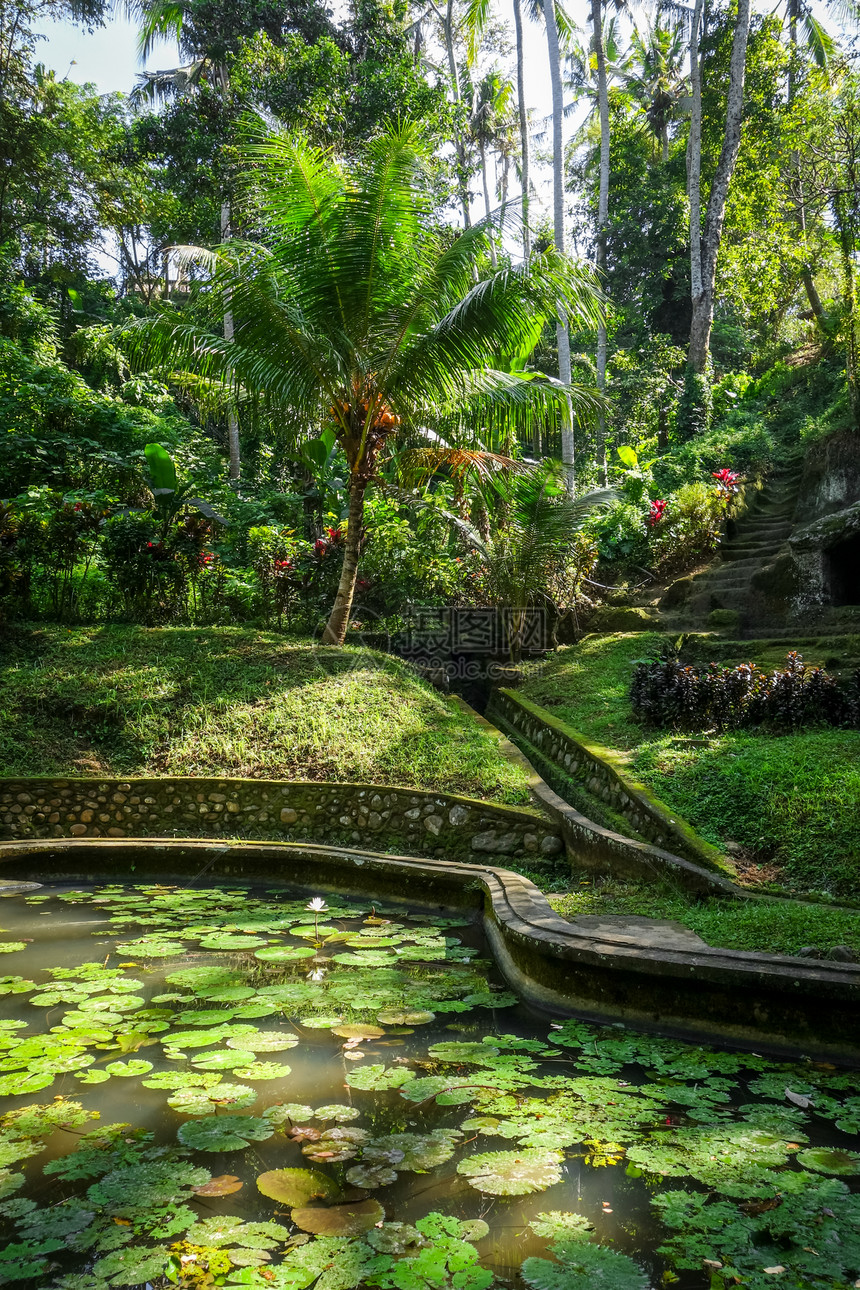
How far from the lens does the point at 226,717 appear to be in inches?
275

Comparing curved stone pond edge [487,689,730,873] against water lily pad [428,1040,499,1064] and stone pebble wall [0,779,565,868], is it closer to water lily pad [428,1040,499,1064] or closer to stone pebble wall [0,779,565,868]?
stone pebble wall [0,779,565,868]

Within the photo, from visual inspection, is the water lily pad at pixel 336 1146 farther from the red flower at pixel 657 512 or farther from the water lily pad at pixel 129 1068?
the red flower at pixel 657 512

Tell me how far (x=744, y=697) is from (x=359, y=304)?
17.4 ft

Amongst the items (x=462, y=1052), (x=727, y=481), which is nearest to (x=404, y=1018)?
(x=462, y=1052)

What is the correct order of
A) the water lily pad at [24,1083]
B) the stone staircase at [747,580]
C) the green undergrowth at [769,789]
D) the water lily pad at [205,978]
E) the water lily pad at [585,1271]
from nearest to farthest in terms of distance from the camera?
1. the water lily pad at [585,1271]
2. the water lily pad at [24,1083]
3. the water lily pad at [205,978]
4. the green undergrowth at [769,789]
5. the stone staircase at [747,580]

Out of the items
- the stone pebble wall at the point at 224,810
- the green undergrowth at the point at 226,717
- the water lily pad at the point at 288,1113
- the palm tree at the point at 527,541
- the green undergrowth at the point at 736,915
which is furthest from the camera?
the palm tree at the point at 527,541

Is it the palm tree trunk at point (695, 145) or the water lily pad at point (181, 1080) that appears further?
the palm tree trunk at point (695, 145)

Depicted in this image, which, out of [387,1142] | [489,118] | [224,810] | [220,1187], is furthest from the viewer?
[489,118]

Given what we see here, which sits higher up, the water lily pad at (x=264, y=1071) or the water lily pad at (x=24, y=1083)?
the water lily pad at (x=24, y=1083)

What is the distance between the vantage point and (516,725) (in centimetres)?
841

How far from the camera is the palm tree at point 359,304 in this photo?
7.55 meters

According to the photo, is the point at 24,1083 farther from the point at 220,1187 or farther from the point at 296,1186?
the point at 296,1186

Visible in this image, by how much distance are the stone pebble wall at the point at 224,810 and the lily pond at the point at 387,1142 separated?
2.08 metres

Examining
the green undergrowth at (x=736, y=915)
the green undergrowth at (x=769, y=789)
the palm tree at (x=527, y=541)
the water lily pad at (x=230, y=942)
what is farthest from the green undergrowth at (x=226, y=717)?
the water lily pad at (x=230, y=942)
